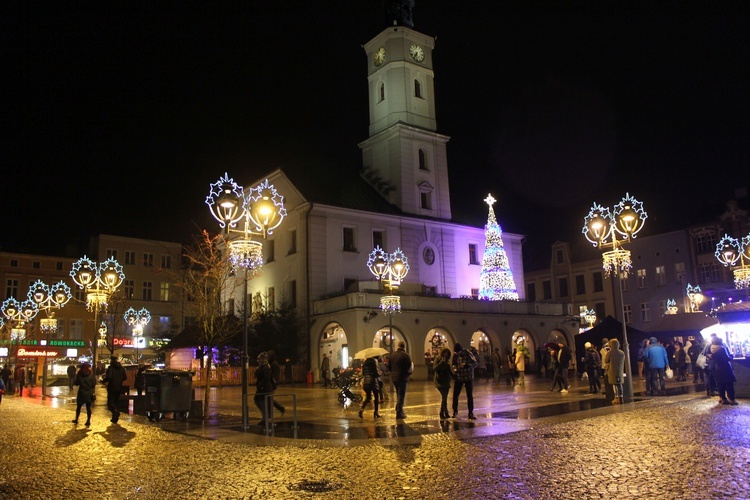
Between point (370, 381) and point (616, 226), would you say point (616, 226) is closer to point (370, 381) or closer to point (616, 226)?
point (616, 226)

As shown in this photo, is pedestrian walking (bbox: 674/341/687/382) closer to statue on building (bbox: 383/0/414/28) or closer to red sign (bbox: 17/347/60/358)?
statue on building (bbox: 383/0/414/28)

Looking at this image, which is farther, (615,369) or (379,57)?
(379,57)

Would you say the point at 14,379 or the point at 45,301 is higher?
the point at 45,301

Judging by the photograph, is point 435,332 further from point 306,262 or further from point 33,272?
point 33,272

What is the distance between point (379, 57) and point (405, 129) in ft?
21.2

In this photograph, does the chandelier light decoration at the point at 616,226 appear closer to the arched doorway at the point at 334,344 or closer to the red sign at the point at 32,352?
the arched doorway at the point at 334,344

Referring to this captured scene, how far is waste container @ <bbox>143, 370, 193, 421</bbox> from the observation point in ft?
52.3

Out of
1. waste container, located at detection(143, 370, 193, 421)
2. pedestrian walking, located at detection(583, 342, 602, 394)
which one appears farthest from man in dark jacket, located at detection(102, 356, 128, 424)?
pedestrian walking, located at detection(583, 342, 602, 394)

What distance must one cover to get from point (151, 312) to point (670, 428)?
2361 inches

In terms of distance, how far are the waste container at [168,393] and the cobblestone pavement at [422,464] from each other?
2415 mm

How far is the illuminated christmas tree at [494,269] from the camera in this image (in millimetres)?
41094

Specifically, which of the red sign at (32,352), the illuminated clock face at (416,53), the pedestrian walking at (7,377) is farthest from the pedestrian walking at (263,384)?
the red sign at (32,352)

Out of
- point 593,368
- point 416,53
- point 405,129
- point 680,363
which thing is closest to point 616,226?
point 593,368

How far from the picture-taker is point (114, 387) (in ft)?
52.2
